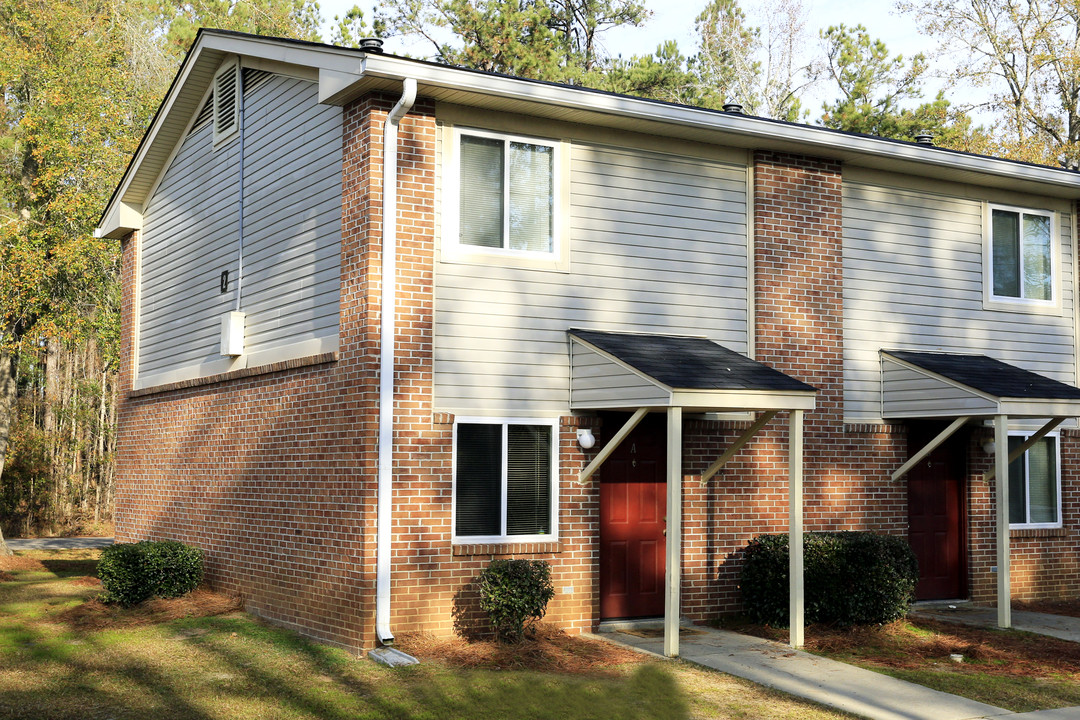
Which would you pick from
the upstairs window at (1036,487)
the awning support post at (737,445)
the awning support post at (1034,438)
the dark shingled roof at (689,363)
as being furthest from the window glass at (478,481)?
the upstairs window at (1036,487)

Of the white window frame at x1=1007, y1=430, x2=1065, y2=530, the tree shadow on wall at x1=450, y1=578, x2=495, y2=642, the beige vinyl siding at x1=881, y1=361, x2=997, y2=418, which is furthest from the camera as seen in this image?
the white window frame at x1=1007, y1=430, x2=1065, y2=530

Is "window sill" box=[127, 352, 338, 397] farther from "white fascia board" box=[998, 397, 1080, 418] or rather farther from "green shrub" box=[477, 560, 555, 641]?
"white fascia board" box=[998, 397, 1080, 418]

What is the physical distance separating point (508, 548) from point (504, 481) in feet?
2.21

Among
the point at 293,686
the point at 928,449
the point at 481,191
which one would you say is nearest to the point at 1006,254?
the point at 928,449

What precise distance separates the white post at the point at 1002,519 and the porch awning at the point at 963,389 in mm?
270

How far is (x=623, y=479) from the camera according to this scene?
11609 mm

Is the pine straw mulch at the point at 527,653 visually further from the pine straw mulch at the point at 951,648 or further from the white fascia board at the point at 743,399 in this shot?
the white fascia board at the point at 743,399

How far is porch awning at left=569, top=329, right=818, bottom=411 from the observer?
9.77 meters

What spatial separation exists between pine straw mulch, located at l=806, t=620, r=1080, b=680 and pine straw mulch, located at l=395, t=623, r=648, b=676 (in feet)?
6.90

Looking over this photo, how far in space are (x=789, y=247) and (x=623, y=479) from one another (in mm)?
3502

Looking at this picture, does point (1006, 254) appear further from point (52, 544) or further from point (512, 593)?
point (52, 544)

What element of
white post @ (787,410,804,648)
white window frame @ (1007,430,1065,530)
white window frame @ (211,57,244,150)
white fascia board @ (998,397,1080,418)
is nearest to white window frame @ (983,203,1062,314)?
white window frame @ (1007,430,1065,530)

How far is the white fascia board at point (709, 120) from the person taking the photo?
9883 millimetres

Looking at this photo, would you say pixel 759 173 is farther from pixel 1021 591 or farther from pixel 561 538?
pixel 1021 591
